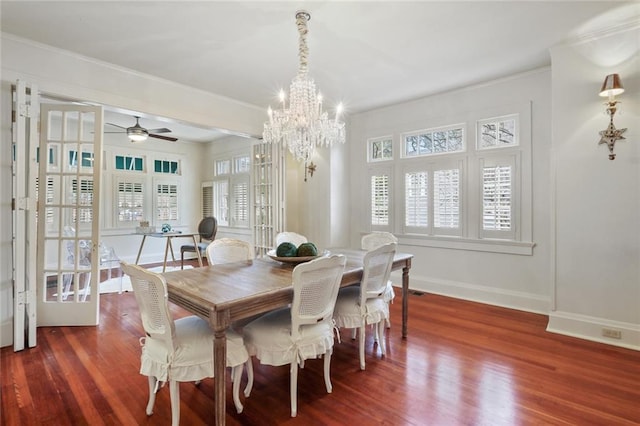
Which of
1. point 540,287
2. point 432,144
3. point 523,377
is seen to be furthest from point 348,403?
point 432,144

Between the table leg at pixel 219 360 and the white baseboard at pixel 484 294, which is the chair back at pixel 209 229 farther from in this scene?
the table leg at pixel 219 360

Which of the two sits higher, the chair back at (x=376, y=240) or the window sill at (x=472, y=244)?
the chair back at (x=376, y=240)

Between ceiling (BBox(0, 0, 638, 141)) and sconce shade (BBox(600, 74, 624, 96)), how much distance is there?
520 mm

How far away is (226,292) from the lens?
1948mm

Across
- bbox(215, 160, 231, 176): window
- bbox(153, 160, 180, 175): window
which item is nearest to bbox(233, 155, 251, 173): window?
bbox(215, 160, 231, 176): window

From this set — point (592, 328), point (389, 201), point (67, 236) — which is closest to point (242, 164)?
point (389, 201)

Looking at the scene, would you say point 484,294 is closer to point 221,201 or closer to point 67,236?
point 67,236

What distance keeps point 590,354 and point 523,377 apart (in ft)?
2.96

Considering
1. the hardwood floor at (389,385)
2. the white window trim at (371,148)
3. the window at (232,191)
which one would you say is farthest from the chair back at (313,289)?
the window at (232,191)

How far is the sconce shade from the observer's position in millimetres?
2793

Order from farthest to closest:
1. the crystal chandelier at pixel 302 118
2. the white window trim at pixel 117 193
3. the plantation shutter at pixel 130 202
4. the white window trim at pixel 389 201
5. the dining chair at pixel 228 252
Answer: the plantation shutter at pixel 130 202 < the white window trim at pixel 117 193 < the white window trim at pixel 389 201 < the dining chair at pixel 228 252 < the crystal chandelier at pixel 302 118

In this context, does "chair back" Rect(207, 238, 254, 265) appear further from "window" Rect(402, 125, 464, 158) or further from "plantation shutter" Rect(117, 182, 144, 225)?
"plantation shutter" Rect(117, 182, 144, 225)

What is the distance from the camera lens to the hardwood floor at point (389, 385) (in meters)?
2.00

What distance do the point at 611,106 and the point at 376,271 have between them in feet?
8.68
